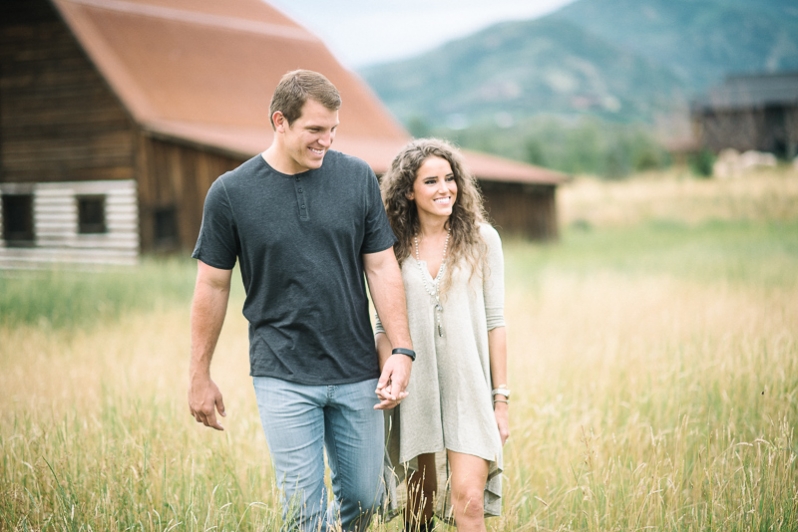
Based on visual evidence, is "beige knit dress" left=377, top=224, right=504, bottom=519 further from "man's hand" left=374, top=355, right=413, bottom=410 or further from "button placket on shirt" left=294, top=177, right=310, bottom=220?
"button placket on shirt" left=294, top=177, right=310, bottom=220

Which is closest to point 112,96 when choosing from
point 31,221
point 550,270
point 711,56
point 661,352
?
point 31,221

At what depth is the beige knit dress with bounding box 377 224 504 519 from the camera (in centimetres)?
289

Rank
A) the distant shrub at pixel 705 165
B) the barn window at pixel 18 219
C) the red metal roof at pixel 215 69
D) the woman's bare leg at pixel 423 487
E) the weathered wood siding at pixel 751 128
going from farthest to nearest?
the weathered wood siding at pixel 751 128 < the distant shrub at pixel 705 165 < the barn window at pixel 18 219 < the red metal roof at pixel 215 69 < the woman's bare leg at pixel 423 487

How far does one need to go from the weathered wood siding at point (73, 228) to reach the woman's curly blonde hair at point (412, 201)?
1317 centimetres

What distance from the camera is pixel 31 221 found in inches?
653

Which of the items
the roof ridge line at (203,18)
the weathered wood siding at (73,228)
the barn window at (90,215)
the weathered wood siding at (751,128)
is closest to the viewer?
the weathered wood siding at (73,228)

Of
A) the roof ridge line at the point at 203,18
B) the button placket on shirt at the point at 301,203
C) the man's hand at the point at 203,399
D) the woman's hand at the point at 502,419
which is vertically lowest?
the woman's hand at the point at 502,419

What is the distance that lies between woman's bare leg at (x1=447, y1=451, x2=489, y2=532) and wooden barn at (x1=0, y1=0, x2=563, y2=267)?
1126cm

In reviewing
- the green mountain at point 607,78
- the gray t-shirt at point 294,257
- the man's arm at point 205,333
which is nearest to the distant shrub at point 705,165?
the gray t-shirt at point 294,257

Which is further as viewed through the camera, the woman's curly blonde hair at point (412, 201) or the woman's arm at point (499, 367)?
the woman's curly blonde hair at point (412, 201)

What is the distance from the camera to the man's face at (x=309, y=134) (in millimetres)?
2672

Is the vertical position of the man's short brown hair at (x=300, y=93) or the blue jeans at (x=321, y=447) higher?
the man's short brown hair at (x=300, y=93)

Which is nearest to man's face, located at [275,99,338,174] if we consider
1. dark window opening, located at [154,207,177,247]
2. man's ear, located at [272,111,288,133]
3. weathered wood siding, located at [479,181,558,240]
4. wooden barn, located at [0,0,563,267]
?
man's ear, located at [272,111,288,133]

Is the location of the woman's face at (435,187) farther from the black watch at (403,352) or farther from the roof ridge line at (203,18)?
the roof ridge line at (203,18)
